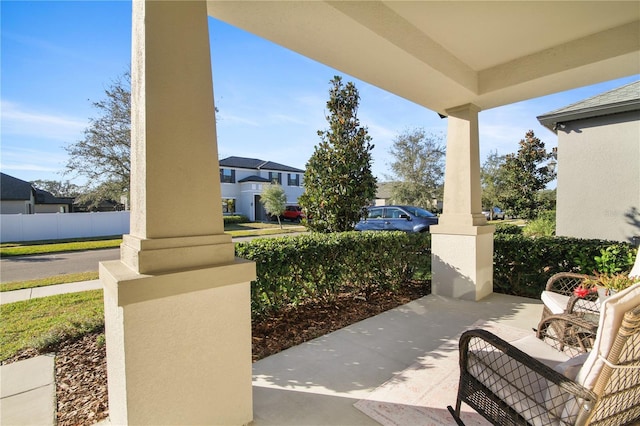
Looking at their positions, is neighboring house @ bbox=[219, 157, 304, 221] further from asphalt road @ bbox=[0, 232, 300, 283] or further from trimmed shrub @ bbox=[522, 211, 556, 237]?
trimmed shrub @ bbox=[522, 211, 556, 237]

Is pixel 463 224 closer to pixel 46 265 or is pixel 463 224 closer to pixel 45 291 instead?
pixel 45 291

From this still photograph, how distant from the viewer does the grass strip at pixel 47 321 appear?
3387 mm

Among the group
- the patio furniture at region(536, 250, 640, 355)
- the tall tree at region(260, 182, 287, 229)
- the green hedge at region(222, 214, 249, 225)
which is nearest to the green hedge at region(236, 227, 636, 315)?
the patio furniture at region(536, 250, 640, 355)

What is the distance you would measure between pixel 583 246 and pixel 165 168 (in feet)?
19.7

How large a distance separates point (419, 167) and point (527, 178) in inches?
282

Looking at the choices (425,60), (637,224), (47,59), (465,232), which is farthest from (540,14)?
(47,59)

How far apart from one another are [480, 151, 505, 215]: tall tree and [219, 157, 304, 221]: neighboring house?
16.4 meters

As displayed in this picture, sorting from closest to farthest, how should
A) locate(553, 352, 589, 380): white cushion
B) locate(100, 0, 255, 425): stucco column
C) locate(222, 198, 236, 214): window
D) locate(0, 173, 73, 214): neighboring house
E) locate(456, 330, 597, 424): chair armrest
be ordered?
locate(456, 330, 597, 424): chair armrest < locate(553, 352, 589, 380): white cushion < locate(100, 0, 255, 425): stucco column < locate(0, 173, 73, 214): neighboring house < locate(222, 198, 236, 214): window

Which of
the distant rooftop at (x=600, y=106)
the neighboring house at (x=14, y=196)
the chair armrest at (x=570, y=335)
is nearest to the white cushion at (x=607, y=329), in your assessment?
the chair armrest at (x=570, y=335)

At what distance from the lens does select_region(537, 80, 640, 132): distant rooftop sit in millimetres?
7141

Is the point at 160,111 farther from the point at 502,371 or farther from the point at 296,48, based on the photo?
the point at 502,371

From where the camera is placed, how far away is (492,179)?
2183 centimetres

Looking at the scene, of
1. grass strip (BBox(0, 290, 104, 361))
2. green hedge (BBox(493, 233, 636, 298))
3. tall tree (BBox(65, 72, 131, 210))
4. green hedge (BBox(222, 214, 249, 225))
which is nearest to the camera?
grass strip (BBox(0, 290, 104, 361))

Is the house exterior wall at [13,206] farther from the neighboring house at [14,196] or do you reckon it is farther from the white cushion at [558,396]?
the white cushion at [558,396]
